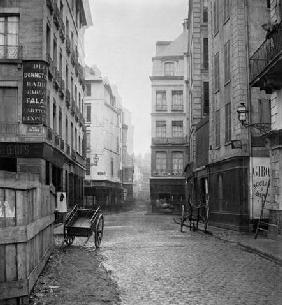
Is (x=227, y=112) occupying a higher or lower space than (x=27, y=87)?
lower

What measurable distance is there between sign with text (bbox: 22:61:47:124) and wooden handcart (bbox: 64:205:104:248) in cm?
698

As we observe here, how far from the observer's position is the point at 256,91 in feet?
70.8

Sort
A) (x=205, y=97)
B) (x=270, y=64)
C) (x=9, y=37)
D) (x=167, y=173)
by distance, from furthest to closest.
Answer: (x=167, y=173), (x=205, y=97), (x=9, y=37), (x=270, y=64)

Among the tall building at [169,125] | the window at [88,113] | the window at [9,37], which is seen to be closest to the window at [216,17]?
the window at [9,37]

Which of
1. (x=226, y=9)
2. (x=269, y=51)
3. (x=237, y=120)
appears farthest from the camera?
(x=226, y=9)

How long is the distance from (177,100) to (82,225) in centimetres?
4447

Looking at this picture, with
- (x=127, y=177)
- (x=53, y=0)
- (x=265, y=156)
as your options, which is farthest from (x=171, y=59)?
(x=265, y=156)

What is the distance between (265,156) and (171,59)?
40953 millimetres

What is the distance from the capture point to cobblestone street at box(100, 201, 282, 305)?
7.66m

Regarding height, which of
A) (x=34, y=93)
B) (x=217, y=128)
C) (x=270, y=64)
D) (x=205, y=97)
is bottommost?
(x=217, y=128)

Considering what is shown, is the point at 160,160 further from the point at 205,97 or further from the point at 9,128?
the point at 9,128

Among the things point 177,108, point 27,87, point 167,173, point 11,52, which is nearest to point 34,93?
point 27,87

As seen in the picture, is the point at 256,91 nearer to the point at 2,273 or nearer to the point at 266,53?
the point at 266,53

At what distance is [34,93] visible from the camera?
21.9 metres
